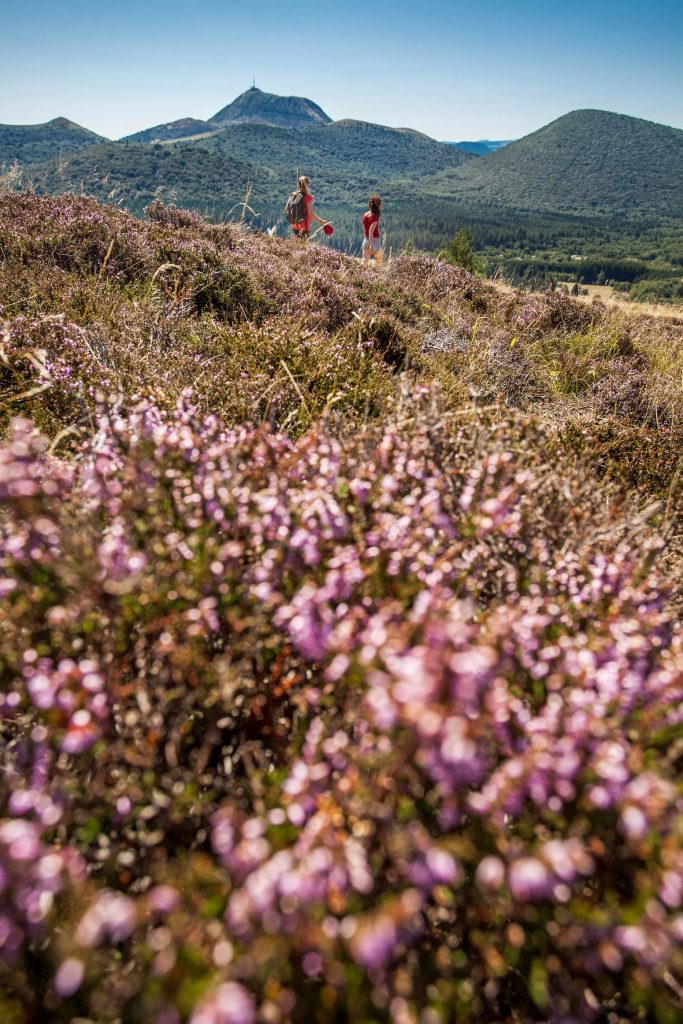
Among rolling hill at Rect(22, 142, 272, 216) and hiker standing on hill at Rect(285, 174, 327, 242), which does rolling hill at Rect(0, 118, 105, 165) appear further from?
hiker standing on hill at Rect(285, 174, 327, 242)

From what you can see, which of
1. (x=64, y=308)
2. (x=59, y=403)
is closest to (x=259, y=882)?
(x=59, y=403)

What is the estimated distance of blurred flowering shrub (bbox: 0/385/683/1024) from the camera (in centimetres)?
113

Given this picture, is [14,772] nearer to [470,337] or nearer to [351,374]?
[351,374]

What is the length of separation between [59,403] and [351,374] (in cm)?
224

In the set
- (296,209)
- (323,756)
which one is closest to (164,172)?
(296,209)

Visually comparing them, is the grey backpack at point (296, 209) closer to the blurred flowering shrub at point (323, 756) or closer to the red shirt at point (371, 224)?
the red shirt at point (371, 224)

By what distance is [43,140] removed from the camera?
171 meters

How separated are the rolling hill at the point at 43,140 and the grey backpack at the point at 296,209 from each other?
156819mm

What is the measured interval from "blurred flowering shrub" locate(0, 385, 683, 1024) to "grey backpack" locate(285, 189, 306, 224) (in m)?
13.2

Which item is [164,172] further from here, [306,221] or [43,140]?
[306,221]

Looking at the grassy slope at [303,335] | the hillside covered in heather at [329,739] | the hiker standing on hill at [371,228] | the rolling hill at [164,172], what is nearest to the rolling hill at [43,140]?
the rolling hill at [164,172]

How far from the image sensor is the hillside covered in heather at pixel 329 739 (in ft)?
3.74

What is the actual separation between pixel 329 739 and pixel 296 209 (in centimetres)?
1465

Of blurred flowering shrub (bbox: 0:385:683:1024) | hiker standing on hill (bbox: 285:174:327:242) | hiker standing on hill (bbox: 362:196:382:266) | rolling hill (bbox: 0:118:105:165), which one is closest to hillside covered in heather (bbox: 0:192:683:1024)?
blurred flowering shrub (bbox: 0:385:683:1024)
